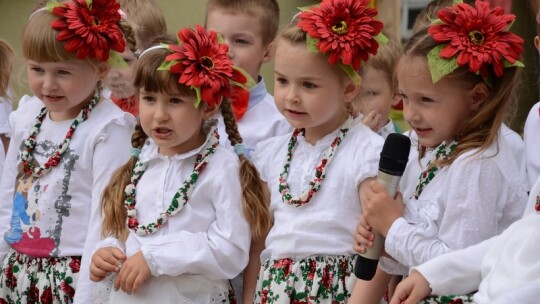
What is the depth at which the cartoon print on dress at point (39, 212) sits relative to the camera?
4.19 m

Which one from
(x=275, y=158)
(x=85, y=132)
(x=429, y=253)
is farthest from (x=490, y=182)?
(x=85, y=132)

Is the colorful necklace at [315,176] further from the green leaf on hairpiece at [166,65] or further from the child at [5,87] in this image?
the child at [5,87]

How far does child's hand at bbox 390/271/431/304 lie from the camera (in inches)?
119

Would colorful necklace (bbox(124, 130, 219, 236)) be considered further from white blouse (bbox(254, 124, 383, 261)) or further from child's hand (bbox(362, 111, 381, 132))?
child's hand (bbox(362, 111, 381, 132))

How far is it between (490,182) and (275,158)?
3.18ft

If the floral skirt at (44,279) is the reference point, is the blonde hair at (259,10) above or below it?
above

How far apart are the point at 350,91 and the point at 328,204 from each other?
1.52 feet

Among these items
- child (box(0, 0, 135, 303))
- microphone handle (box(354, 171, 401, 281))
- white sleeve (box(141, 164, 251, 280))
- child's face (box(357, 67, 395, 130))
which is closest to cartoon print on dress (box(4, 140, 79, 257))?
child (box(0, 0, 135, 303))

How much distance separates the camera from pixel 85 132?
13.9 ft

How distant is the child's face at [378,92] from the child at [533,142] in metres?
0.90

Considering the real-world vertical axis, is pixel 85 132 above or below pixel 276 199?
above

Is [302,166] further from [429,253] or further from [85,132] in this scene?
[85,132]

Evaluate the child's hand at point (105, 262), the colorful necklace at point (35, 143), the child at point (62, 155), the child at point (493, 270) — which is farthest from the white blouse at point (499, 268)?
the colorful necklace at point (35, 143)

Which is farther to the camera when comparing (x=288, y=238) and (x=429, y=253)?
(x=288, y=238)
